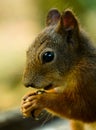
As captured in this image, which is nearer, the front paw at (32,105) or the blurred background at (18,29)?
the front paw at (32,105)

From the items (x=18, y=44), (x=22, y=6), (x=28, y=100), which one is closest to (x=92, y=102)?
(x=28, y=100)

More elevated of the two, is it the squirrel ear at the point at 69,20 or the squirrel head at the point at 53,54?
the squirrel ear at the point at 69,20

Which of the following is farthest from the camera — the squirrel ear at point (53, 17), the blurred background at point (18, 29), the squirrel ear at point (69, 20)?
the blurred background at point (18, 29)

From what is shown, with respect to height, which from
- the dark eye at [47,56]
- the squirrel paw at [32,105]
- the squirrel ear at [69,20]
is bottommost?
the squirrel paw at [32,105]

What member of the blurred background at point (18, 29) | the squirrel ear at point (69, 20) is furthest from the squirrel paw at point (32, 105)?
the blurred background at point (18, 29)

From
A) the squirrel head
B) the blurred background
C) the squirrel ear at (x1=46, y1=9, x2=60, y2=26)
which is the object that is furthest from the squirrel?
the blurred background

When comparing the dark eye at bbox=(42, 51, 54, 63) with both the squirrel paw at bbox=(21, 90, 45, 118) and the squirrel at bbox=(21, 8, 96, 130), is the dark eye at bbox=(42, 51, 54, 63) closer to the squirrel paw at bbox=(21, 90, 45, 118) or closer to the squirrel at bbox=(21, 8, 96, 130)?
the squirrel at bbox=(21, 8, 96, 130)

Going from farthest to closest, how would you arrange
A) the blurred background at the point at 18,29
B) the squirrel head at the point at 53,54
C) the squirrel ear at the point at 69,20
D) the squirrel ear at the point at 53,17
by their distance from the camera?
the blurred background at the point at 18,29
the squirrel ear at the point at 53,17
the squirrel ear at the point at 69,20
the squirrel head at the point at 53,54

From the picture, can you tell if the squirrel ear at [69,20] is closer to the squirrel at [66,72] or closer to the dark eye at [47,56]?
the squirrel at [66,72]
